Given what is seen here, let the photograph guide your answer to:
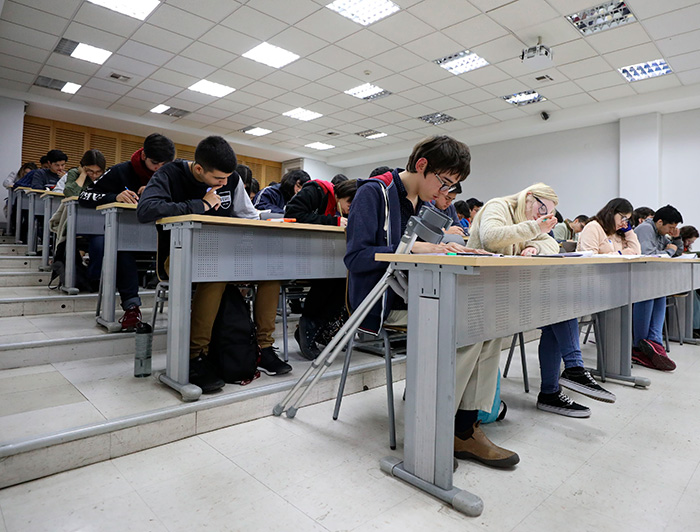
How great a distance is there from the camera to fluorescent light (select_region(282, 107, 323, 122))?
732cm

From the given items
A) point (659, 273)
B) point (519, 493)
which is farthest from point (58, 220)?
point (659, 273)

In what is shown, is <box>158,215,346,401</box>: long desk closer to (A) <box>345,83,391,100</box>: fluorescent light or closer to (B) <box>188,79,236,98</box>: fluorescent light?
(A) <box>345,83,391,100</box>: fluorescent light

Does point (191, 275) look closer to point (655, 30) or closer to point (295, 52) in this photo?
point (295, 52)

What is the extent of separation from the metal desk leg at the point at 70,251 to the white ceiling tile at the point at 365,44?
3453 mm

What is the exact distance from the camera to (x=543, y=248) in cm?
216

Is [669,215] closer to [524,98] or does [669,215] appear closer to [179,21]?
[524,98]

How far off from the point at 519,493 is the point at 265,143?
9.24 m

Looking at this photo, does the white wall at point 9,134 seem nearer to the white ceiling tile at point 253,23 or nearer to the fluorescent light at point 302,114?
A: the fluorescent light at point 302,114

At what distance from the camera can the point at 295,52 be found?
205 inches

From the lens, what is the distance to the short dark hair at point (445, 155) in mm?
1524

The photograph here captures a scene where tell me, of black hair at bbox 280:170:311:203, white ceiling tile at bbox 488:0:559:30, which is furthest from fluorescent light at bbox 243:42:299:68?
black hair at bbox 280:170:311:203

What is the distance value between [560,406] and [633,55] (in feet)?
16.0

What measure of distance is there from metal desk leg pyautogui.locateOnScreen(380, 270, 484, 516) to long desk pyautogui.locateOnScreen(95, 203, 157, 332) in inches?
67.4

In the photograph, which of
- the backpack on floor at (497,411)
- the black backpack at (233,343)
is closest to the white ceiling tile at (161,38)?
the black backpack at (233,343)
